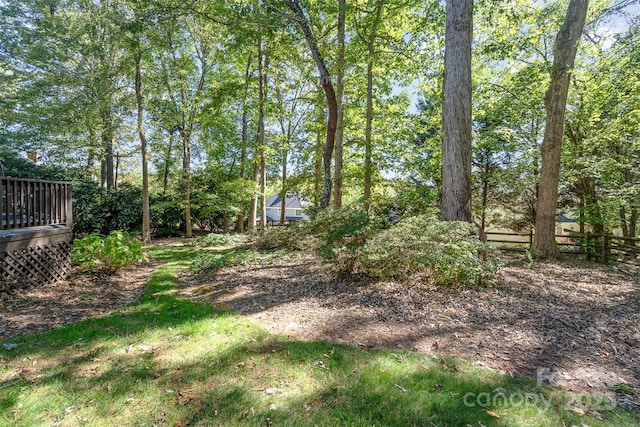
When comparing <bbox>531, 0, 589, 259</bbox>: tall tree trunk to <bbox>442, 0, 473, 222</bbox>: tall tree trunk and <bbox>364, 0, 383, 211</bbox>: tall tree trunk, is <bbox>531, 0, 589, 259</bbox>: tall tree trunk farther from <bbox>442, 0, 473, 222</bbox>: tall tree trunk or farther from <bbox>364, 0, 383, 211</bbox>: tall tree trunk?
<bbox>364, 0, 383, 211</bbox>: tall tree trunk

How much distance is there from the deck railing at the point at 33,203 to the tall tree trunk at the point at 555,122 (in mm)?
11065

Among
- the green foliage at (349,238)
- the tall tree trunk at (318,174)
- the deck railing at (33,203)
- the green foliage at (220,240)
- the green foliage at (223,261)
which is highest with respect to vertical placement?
the tall tree trunk at (318,174)

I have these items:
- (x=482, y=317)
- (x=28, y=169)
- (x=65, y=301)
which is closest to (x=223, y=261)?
(x=65, y=301)

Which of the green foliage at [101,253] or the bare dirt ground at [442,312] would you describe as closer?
the bare dirt ground at [442,312]

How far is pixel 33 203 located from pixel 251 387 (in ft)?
19.0

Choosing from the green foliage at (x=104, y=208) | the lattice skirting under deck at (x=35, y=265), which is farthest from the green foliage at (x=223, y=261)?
the green foliage at (x=104, y=208)

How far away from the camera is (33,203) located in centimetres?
546

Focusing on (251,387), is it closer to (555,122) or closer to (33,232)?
(33,232)

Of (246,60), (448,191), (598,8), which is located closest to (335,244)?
(448,191)

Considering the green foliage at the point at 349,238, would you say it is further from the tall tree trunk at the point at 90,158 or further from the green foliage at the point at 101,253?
the tall tree trunk at the point at 90,158

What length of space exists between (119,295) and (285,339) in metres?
3.67

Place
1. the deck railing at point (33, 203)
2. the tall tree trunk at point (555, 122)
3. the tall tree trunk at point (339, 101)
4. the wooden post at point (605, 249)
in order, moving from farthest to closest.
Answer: the tall tree trunk at point (339, 101), the wooden post at point (605, 249), the tall tree trunk at point (555, 122), the deck railing at point (33, 203)

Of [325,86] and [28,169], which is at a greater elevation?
[325,86]

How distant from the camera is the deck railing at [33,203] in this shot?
16.1 ft
